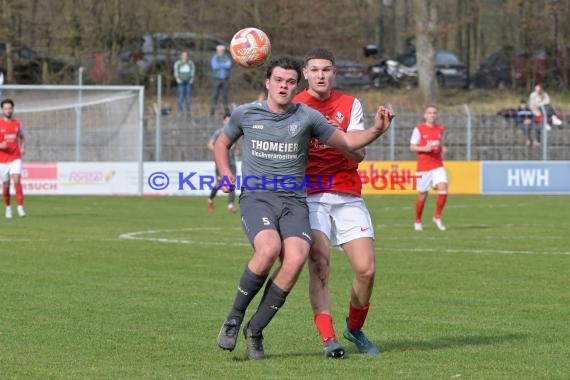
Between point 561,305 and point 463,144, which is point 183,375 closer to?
point 561,305

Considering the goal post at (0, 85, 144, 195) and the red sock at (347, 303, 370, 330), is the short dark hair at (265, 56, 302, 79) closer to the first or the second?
the red sock at (347, 303, 370, 330)

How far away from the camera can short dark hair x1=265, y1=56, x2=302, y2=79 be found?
28.1 feet

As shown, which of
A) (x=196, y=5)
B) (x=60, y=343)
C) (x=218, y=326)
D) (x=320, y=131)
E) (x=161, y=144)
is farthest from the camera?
(x=196, y=5)

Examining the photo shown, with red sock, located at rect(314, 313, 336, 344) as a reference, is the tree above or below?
above

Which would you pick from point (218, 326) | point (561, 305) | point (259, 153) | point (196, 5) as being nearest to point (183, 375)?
point (259, 153)

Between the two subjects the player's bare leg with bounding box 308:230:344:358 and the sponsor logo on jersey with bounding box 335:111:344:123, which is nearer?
the player's bare leg with bounding box 308:230:344:358

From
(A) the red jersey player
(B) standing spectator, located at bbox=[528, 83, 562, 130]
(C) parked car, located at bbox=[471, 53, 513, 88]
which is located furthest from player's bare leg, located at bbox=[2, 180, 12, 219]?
(C) parked car, located at bbox=[471, 53, 513, 88]

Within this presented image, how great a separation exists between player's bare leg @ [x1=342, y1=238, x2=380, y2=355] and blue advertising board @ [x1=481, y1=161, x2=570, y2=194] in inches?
1051

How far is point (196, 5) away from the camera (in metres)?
46.0

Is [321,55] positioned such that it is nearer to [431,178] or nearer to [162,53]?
[431,178]

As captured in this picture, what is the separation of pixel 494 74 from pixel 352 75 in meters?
6.04

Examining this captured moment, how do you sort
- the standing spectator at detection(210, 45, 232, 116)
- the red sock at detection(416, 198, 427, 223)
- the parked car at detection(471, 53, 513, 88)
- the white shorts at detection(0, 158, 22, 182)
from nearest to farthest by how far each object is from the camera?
the red sock at detection(416, 198, 427, 223)
the white shorts at detection(0, 158, 22, 182)
the standing spectator at detection(210, 45, 232, 116)
the parked car at detection(471, 53, 513, 88)

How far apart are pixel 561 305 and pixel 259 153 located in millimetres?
4411

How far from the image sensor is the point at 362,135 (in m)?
8.57
